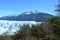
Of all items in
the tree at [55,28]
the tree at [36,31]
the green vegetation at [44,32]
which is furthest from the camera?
the tree at [36,31]

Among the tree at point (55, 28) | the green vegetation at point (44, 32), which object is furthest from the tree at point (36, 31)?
the tree at point (55, 28)

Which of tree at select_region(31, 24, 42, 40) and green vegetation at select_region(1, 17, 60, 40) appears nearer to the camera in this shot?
green vegetation at select_region(1, 17, 60, 40)

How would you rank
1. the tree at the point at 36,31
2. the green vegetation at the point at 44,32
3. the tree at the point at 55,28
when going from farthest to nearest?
the tree at the point at 36,31, the tree at the point at 55,28, the green vegetation at the point at 44,32

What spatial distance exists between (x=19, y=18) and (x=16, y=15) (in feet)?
2.32

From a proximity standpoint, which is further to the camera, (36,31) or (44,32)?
(36,31)

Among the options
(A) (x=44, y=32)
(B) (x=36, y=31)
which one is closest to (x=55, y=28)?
(A) (x=44, y=32)

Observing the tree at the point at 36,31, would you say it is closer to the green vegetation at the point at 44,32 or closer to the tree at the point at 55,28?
the green vegetation at the point at 44,32

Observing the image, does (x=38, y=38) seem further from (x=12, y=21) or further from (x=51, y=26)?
(x=12, y=21)

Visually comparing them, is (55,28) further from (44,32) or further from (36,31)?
(36,31)

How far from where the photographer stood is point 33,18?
16891 millimetres

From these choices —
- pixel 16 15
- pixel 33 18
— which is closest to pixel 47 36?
pixel 33 18

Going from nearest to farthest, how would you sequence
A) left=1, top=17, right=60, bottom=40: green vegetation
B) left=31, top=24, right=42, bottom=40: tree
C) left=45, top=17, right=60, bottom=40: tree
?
left=1, top=17, right=60, bottom=40: green vegetation → left=45, top=17, right=60, bottom=40: tree → left=31, top=24, right=42, bottom=40: tree

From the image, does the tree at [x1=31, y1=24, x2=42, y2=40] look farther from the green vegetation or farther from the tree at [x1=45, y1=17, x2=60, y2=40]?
the tree at [x1=45, y1=17, x2=60, y2=40]

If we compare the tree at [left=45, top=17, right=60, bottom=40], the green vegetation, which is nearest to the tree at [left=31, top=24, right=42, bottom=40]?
the green vegetation
